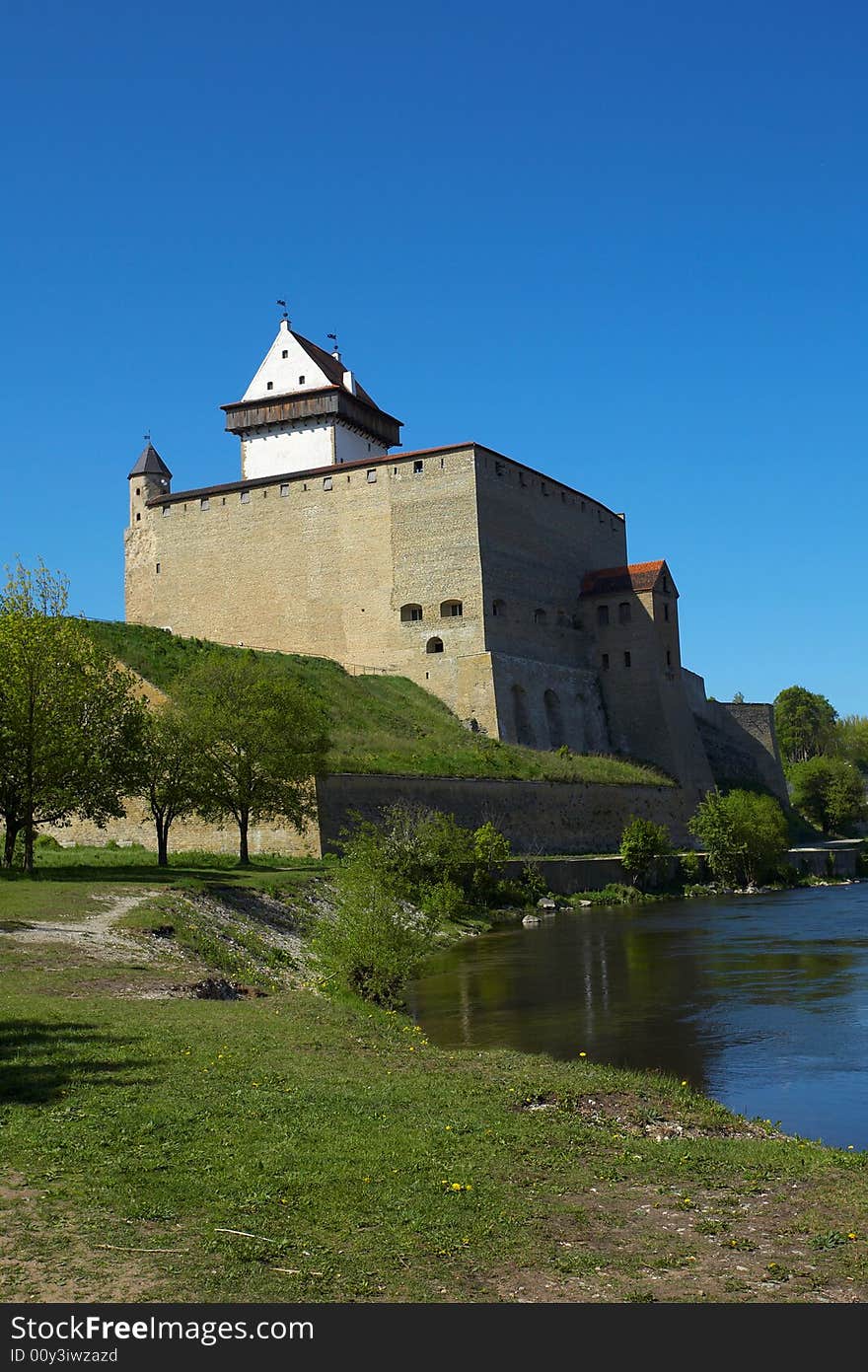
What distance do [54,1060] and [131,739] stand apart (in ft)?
53.1

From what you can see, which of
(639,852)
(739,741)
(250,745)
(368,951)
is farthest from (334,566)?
(368,951)

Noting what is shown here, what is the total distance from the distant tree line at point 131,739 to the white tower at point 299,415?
839 inches

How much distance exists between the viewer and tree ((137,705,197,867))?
25519 mm

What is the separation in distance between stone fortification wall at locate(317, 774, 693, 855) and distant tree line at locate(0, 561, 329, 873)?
1.44 meters

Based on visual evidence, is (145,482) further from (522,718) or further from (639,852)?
(639,852)

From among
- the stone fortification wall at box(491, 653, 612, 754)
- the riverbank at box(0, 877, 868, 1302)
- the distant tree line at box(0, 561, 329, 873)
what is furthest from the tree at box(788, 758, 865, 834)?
the riverbank at box(0, 877, 868, 1302)

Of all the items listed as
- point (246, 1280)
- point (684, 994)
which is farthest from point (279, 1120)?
point (684, 994)

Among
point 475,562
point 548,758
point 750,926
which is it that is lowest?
point 750,926

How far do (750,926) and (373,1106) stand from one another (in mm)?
19695

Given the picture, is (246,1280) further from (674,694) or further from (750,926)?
(674,694)

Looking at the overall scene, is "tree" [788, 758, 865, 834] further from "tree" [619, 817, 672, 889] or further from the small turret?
the small turret

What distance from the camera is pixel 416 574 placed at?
4491 cm
